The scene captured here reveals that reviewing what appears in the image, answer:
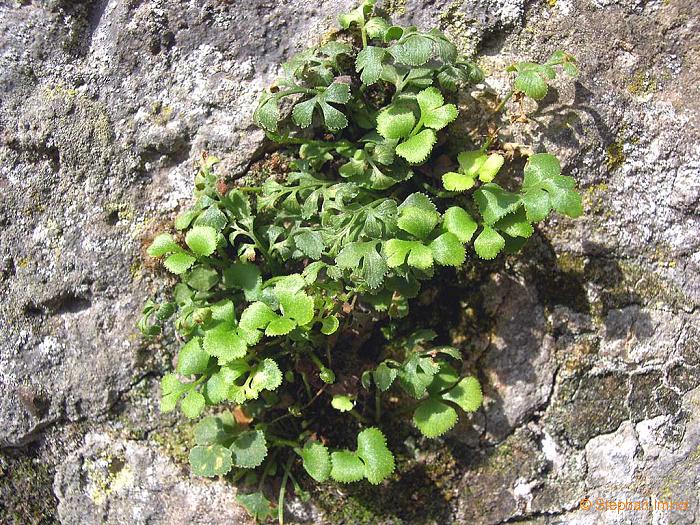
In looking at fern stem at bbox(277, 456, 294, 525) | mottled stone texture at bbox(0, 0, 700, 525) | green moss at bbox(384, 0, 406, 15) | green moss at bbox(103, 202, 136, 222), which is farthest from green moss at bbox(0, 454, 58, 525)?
green moss at bbox(384, 0, 406, 15)

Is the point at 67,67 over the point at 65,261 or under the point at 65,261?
over

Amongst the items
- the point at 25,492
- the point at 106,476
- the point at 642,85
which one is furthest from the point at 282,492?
the point at 642,85

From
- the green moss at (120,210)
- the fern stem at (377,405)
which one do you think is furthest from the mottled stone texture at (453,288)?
the fern stem at (377,405)

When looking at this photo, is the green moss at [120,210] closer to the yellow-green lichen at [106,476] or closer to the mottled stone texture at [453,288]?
the mottled stone texture at [453,288]

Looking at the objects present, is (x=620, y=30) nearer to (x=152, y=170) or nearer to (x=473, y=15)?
(x=473, y=15)

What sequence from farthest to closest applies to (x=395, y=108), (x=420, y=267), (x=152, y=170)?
(x=152, y=170) → (x=395, y=108) → (x=420, y=267)

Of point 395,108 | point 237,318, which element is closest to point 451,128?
point 395,108
